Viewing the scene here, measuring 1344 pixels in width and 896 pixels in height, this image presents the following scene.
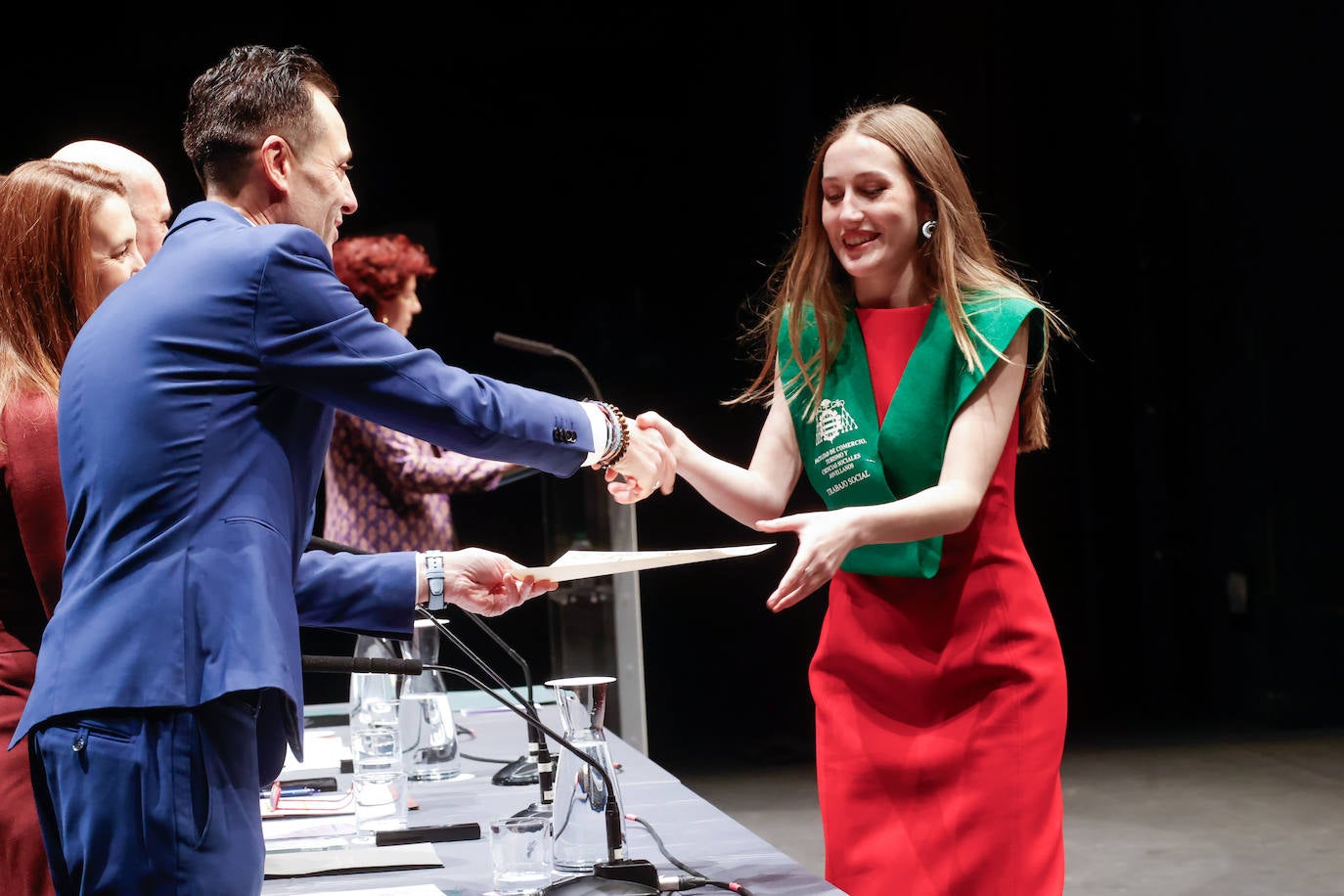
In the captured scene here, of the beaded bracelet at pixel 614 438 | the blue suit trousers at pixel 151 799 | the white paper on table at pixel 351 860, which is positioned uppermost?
the beaded bracelet at pixel 614 438

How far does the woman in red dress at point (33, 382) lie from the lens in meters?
1.56

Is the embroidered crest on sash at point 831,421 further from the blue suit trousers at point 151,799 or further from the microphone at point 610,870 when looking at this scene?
the blue suit trousers at point 151,799

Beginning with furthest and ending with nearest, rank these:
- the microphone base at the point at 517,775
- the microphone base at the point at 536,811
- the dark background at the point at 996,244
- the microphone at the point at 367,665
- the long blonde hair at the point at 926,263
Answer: the dark background at the point at 996,244 → the microphone base at the point at 517,775 → the long blonde hair at the point at 926,263 → the microphone base at the point at 536,811 → the microphone at the point at 367,665

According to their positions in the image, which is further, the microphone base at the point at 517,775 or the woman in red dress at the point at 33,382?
the microphone base at the point at 517,775

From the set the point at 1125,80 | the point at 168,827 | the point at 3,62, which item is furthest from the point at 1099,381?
the point at 168,827

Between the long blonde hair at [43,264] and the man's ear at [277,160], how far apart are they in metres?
0.35

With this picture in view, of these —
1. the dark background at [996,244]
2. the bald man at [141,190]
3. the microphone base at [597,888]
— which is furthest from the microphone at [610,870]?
the dark background at [996,244]

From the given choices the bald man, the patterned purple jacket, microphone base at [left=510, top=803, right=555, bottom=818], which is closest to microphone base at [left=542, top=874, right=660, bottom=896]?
microphone base at [left=510, top=803, right=555, bottom=818]

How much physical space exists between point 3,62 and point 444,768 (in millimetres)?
3602

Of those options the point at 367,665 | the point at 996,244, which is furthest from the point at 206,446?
the point at 996,244

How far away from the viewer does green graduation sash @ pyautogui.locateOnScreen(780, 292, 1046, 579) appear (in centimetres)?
169

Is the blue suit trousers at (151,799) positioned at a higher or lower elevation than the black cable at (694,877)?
higher

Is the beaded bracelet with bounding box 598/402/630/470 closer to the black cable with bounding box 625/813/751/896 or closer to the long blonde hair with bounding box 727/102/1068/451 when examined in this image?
the long blonde hair with bounding box 727/102/1068/451

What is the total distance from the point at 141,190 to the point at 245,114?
781 millimetres
